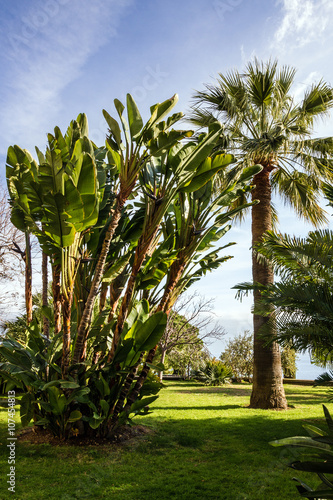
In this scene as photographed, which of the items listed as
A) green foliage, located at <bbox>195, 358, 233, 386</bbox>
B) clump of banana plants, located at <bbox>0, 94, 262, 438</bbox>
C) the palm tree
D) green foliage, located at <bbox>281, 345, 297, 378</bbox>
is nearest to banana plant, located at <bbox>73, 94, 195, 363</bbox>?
clump of banana plants, located at <bbox>0, 94, 262, 438</bbox>

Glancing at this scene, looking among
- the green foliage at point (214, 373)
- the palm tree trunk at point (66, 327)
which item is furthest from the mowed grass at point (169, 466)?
the green foliage at point (214, 373)

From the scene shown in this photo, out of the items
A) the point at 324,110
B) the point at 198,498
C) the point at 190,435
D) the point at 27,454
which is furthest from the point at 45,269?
the point at 324,110

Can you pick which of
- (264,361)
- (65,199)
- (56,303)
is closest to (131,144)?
(65,199)

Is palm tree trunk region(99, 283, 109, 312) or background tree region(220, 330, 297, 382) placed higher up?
palm tree trunk region(99, 283, 109, 312)

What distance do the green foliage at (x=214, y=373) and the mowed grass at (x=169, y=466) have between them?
964 cm

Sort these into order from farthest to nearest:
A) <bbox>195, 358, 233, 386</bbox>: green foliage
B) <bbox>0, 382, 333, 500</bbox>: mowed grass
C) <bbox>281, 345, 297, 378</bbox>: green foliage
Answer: <bbox>281, 345, 297, 378</bbox>: green foliage, <bbox>195, 358, 233, 386</bbox>: green foliage, <bbox>0, 382, 333, 500</bbox>: mowed grass

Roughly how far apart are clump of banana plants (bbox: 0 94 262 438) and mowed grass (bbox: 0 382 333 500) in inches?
20.4

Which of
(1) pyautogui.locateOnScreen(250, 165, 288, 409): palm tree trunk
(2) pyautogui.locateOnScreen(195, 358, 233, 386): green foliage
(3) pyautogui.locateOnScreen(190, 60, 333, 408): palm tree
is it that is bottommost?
(2) pyautogui.locateOnScreen(195, 358, 233, 386): green foliage

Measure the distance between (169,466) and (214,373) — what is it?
1293 centimetres

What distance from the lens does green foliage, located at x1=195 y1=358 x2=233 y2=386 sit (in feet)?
57.1

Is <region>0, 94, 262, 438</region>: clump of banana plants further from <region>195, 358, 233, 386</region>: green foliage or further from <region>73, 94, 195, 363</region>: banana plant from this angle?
<region>195, 358, 233, 386</region>: green foliage

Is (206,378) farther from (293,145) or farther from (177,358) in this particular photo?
(293,145)

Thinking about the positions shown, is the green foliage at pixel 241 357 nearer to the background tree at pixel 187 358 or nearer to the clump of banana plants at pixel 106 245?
the background tree at pixel 187 358

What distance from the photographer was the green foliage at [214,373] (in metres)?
17.4
